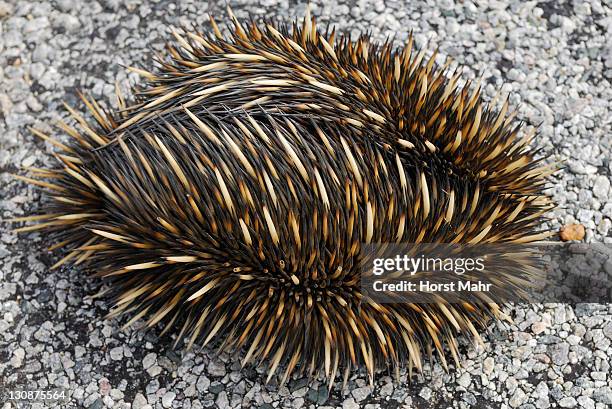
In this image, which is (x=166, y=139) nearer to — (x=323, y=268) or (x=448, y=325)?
(x=323, y=268)

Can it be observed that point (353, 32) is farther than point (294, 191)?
Yes

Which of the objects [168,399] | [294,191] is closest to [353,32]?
[294,191]

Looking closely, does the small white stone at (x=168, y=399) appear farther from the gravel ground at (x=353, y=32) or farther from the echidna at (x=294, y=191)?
the echidna at (x=294, y=191)

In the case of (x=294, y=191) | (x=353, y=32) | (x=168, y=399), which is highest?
(x=353, y=32)

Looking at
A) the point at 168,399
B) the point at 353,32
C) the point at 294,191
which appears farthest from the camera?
the point at 353,32

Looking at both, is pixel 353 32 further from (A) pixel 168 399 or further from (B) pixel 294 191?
(A) pixel 168 399

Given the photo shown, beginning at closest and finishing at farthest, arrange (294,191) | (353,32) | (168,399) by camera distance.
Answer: (294,191)
(168,399)
(353,32)
